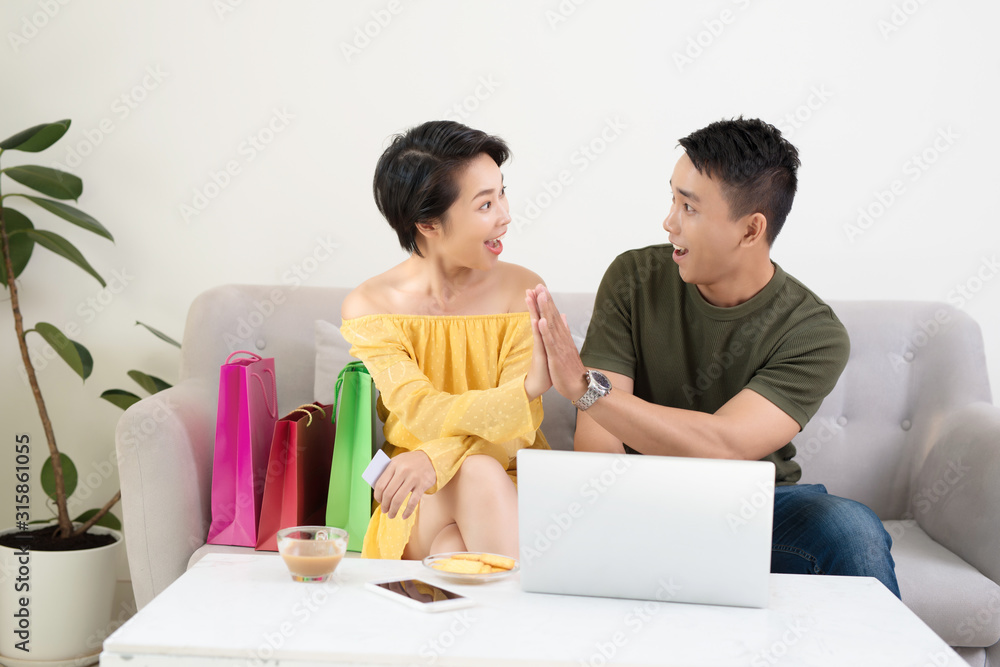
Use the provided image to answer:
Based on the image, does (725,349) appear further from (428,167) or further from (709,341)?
(428,167)

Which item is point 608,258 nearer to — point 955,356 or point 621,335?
point 621,335

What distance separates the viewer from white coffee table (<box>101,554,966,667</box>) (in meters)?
0.88

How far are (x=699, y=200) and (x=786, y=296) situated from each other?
27 centimetres

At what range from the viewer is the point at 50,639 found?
81.5 inches

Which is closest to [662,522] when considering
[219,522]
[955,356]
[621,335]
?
[621,335]

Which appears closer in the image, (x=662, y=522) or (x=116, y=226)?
(x=662, y=522)

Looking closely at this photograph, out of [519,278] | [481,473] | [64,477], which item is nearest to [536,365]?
[481,473]

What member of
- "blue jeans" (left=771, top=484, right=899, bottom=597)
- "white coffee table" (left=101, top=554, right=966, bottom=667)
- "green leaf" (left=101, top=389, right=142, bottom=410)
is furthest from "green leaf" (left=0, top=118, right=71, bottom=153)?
"blue jeans" (left=771, top=484, right=899, bottom=597)

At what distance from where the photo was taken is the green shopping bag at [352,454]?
1.81 m

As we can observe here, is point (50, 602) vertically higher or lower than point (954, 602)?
lower

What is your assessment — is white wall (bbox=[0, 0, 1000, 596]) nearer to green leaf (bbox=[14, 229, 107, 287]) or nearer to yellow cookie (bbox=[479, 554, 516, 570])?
green leaf (bbox=[14, 229, 107, 287])

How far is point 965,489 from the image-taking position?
1849 mm

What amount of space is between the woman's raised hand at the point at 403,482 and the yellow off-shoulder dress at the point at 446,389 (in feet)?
0.10

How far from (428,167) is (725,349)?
69cm
